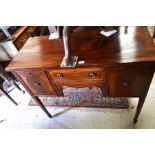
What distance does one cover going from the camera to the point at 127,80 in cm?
96

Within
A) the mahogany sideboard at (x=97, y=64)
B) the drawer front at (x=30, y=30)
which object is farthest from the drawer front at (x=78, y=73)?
the drawer front at (x=30, y=30)

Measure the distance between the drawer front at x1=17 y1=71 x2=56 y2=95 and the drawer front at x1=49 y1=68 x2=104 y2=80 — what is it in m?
0.09

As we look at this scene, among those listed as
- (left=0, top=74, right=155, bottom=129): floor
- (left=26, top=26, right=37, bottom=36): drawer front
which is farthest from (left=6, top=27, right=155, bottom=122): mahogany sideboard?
(left=26, top=26, right=37, bottom=36): drawer front

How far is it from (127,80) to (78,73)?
335 mm

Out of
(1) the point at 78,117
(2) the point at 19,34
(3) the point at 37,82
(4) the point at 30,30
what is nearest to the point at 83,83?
(3) the point at 37,82

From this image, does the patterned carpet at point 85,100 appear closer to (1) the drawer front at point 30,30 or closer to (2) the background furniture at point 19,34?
(2) the background furniture at point 19,34

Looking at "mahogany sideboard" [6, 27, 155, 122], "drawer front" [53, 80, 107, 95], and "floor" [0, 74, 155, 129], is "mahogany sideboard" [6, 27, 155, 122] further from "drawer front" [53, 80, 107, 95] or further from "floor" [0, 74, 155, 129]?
"floor" [0, 74, 155, 129]

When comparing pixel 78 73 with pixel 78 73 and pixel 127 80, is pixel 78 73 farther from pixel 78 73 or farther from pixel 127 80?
pixel 127 80

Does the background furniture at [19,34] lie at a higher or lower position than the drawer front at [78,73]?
lower

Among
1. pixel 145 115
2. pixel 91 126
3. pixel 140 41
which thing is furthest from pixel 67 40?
pixel 145 115

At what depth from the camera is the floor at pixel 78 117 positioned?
1434 mm
